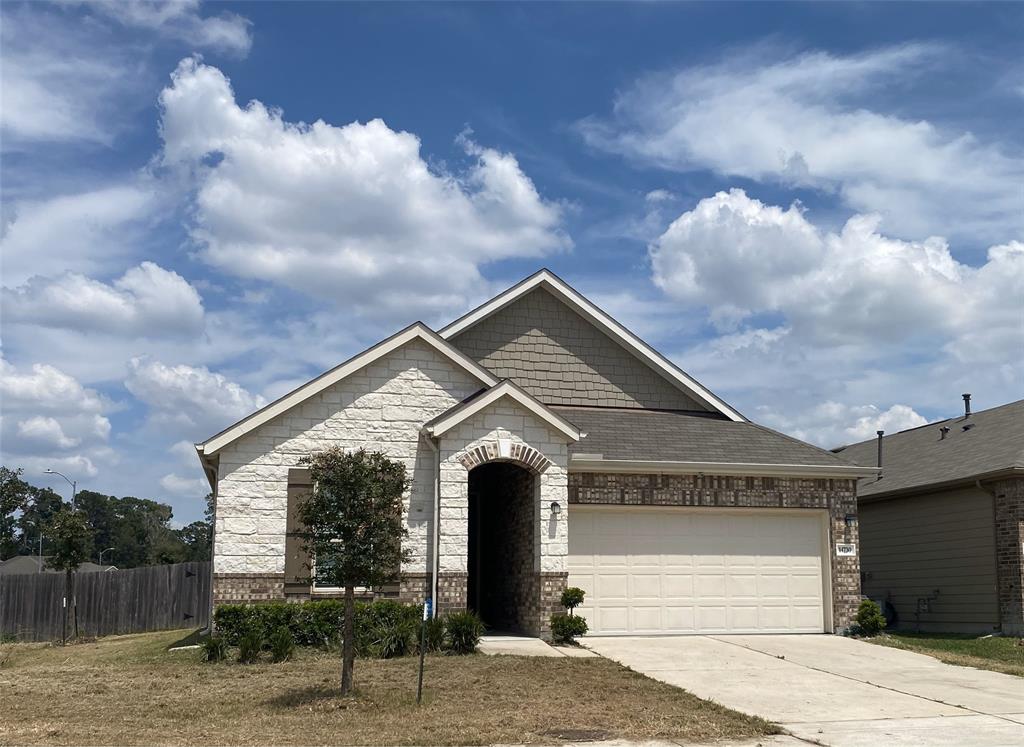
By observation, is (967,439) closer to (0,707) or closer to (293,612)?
(293,612)

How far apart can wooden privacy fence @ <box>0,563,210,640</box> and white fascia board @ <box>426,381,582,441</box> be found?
1341cm

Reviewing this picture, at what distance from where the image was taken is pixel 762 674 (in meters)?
14.6

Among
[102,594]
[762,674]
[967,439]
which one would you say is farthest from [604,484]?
[102,594]

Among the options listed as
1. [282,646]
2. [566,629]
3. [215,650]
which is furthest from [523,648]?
[215,650]

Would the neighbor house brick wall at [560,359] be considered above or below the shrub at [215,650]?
above

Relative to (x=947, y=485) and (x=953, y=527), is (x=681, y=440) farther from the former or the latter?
(x=953, y=527)

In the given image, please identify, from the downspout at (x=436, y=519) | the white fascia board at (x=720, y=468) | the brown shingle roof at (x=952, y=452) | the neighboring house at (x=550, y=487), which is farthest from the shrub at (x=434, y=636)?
the brown shingle roof at (x=952, y=452)

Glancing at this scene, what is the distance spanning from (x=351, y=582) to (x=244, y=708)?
6.01 ft

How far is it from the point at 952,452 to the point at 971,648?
6.40 m

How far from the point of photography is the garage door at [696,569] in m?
19.2

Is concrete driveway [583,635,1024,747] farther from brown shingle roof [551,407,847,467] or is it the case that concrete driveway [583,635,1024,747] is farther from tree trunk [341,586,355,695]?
tree trunk [341,586,355,695]

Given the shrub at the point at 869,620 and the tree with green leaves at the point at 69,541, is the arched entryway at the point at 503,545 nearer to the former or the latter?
the shrub at the point at 869,620

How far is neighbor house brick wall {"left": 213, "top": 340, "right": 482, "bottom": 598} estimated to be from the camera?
17438mm

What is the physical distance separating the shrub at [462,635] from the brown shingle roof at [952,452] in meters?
11.4
